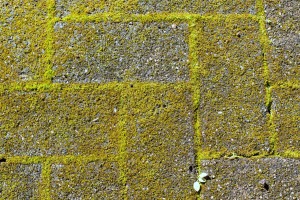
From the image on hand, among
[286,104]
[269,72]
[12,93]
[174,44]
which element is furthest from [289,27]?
[12,93]

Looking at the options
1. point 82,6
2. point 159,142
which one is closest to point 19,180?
point 159,142

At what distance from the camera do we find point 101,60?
2.25 metres

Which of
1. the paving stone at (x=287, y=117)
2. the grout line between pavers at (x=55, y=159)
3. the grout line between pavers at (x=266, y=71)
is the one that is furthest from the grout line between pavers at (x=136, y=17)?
the grout line between pavers at (x=55, y=159)

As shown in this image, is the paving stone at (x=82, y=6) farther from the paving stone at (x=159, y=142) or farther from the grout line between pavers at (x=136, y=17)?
the paving stone at (x=159, y=142)

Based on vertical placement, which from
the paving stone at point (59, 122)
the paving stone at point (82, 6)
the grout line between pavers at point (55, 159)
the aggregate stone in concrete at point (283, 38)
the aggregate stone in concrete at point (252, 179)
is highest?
the paving stone at point (82, 6)

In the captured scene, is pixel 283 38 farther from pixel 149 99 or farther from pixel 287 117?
pixel 149 99

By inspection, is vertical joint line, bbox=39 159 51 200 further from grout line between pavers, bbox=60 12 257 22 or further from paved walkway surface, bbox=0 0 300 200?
grout line between pavers, bbox=60 12 257 22

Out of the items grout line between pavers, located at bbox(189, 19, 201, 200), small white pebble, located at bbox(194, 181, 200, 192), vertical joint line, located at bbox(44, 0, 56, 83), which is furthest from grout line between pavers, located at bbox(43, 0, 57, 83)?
small white pebble, located at bbox(194, 181, 200, 192)

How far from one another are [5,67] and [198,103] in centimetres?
103

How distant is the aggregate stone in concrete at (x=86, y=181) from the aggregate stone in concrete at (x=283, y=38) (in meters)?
1.00

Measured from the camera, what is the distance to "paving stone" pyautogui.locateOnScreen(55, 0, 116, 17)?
2.33 metres

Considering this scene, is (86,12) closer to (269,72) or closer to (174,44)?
(174,44)

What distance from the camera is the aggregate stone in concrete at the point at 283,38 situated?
89.0 inches

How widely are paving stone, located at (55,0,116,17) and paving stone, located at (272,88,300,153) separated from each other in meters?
1.02
